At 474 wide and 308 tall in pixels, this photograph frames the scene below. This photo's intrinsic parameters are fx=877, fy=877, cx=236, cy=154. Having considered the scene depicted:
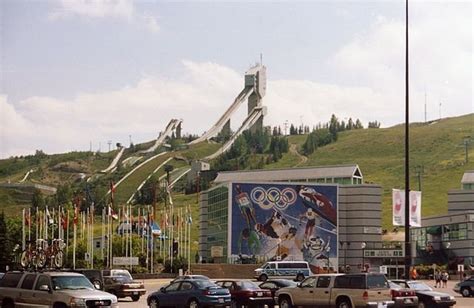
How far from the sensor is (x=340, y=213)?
104625 millimetres

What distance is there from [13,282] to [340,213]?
253 feet

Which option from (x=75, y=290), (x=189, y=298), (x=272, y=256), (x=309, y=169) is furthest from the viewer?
(x=309, y=169)

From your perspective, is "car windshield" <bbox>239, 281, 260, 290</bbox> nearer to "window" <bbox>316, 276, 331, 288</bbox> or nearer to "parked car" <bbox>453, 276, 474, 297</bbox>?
"window" <bbox>316, 276, 331, 288</bbox>

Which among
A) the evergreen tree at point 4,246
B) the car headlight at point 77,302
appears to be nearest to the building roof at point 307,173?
the evergreen tree at point 4,246

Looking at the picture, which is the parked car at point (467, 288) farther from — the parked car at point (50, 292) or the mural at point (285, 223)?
the mural at point (285, 223)

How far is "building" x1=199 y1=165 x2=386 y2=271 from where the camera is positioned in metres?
96.8

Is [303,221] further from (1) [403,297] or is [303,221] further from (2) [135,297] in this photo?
(1) [403,297]

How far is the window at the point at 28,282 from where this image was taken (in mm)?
29359

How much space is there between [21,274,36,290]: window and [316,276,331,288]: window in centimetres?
1143

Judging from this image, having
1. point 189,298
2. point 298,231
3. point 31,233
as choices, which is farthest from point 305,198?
point 189,298

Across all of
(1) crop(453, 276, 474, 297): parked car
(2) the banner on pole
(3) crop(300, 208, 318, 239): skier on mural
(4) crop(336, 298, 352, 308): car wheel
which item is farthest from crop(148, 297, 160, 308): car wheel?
(3) crop(300, 208, 318, 239): skier on mural

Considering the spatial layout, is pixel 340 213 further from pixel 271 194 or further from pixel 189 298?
pixel 189 298

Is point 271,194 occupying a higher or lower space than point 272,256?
higher

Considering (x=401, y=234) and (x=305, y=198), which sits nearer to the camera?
(x=305, y=198)
